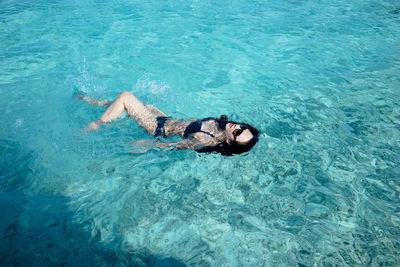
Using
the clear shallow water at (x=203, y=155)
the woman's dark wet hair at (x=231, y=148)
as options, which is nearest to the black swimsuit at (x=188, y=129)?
the woman's dark wet hair at (x=231, y=148)

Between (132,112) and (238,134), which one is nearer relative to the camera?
(238,134)

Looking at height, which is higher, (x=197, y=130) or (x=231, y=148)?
(x=197, y=130)

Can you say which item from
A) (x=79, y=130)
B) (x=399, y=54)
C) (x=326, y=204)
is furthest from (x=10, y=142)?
(x=399, y=54)

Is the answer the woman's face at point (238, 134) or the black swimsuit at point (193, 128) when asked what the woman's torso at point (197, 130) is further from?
the woman's face at point (238, 134)

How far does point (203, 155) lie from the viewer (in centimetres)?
400

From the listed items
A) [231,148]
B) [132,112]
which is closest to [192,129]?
[231,148]

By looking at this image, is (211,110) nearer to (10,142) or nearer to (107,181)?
(107,181)

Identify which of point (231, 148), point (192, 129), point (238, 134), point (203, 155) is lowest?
point (203, 155)

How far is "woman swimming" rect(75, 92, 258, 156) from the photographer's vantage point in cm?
388

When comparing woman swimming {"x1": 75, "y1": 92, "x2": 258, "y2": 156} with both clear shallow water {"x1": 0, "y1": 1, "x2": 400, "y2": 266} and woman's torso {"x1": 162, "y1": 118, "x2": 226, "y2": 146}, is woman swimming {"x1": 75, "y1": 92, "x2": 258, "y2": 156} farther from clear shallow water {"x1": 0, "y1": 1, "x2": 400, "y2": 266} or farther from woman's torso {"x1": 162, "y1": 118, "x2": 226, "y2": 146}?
clear shallow water {"x1": 0, "y1": 1, "x2": 400, "y2": 266}

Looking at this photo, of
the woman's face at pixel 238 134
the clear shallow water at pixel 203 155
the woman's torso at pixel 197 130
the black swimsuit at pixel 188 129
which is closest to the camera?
the clear shallow water at pixel 203 155

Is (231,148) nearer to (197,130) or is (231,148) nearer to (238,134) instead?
(238,134)

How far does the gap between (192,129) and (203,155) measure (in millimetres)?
500

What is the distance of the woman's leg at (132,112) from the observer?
14.0ft
